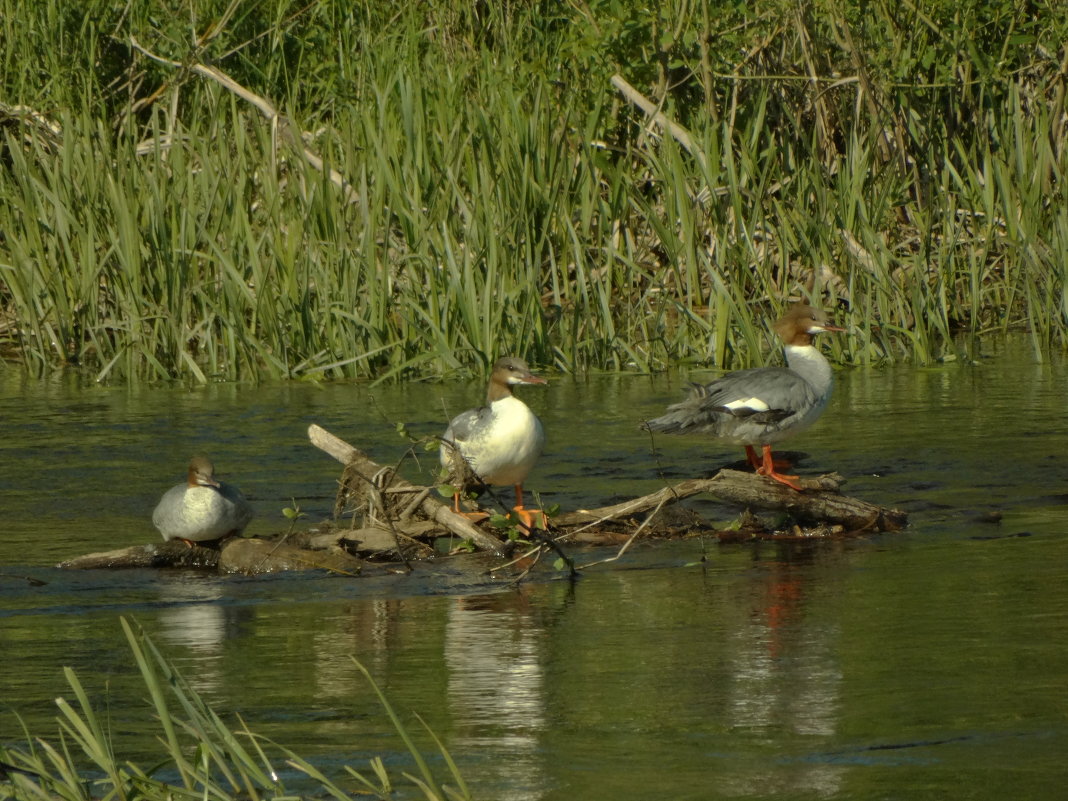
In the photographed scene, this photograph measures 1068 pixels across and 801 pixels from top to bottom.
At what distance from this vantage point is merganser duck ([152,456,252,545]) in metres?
6.86

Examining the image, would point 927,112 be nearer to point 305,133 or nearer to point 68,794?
point 305,133

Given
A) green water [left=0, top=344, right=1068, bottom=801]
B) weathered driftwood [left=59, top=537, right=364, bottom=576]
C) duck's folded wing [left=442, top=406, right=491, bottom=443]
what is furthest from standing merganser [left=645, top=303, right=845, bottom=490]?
weathered driftwood [left=59, top=537, right=364, bottom=576]

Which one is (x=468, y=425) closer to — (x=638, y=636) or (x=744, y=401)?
(x=744, y=401)

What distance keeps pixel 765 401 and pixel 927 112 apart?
6.54m

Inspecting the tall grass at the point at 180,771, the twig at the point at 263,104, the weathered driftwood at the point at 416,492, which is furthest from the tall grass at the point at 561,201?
the tall grass at the point at 180,771

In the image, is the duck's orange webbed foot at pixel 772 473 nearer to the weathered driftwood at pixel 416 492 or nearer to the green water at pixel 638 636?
the green water at pixel 638 636

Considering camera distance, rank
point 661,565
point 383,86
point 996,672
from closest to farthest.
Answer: point 996,672 → point 661,565 → point 383,86

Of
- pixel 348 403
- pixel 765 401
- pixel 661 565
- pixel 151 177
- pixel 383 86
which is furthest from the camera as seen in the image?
pixel 383 86

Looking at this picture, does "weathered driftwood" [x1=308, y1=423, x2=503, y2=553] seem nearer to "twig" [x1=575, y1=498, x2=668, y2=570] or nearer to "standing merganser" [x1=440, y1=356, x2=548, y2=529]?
"standing merganser" [x1=440, y1=356, x2=548, y2=529]

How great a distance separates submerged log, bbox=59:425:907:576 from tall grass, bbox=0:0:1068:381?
4300mm

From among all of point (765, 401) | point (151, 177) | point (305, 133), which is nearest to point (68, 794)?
point (765, 401)

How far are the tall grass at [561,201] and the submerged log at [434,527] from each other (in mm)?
4300

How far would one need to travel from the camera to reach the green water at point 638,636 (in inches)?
151

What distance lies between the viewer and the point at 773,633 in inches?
200
